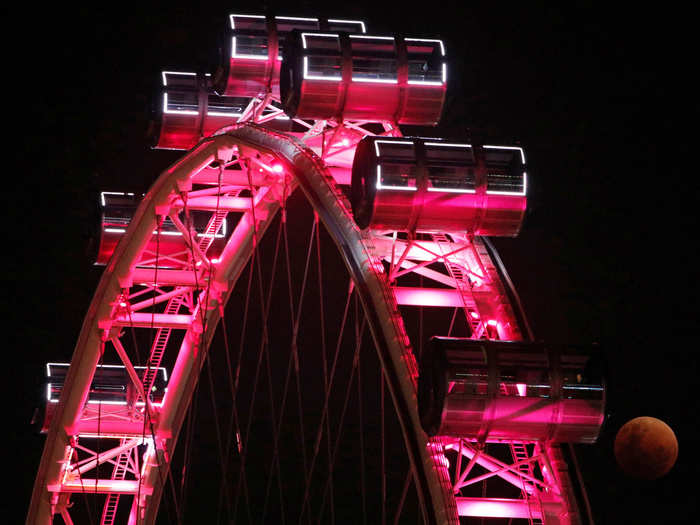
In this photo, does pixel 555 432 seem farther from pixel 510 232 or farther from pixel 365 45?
pixel 365 45

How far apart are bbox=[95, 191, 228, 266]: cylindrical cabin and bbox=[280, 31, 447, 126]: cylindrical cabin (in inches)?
282

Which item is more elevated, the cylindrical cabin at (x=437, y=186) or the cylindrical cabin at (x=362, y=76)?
the cylindrical cabin at (x=362, y=76)

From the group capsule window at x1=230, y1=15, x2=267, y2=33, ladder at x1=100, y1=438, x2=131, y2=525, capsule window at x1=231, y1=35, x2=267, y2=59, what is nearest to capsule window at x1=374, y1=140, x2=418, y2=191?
capsule window at x1=231, y1=35, x2=267, y2=59

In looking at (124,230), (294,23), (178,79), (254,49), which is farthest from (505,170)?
(124,230)

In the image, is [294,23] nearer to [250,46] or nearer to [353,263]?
[250,46]

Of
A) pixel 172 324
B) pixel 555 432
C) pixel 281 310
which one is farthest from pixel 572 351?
pixel 281 310

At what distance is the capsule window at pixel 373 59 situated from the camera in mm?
16078

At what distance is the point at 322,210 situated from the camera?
1568 cm

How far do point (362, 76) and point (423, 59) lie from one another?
33.0 inches

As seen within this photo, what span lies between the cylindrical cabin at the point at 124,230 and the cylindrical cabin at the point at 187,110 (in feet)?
6.51

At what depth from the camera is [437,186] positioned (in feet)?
47.9

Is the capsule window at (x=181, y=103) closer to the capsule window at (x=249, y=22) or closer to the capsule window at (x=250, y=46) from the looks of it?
the capsule window at (x=250, y=46)

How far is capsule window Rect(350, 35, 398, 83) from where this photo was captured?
16.1 metres

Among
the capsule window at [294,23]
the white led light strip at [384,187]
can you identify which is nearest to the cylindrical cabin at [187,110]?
the capsule window at [294,23]
